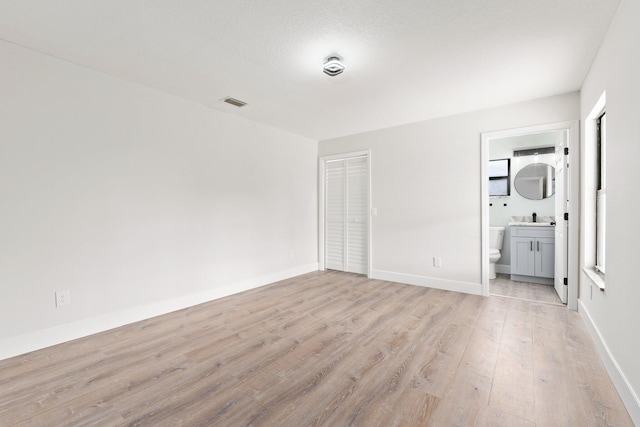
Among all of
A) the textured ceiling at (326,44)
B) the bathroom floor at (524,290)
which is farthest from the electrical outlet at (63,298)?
the bathroom floor at (524,290)

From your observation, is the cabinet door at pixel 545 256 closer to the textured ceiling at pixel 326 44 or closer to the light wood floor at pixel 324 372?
the light wood floor at pixel 324 372

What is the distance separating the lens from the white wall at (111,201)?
2.23m

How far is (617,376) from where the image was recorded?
175 cm

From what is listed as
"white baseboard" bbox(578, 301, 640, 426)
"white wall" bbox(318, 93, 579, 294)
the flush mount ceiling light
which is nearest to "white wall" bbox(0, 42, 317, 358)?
the flush mount ceiling light

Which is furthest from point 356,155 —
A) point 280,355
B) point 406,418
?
point 406,418

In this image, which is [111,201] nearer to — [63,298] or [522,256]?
[63,298]

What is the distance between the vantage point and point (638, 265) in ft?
4.85

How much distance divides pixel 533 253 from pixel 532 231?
0.32 m

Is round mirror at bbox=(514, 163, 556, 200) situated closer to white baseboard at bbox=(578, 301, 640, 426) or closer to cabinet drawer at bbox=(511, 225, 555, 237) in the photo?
cabinet drawer at bbox=(511, 225, 555, 237)

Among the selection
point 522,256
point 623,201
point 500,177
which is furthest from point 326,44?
point 500,177

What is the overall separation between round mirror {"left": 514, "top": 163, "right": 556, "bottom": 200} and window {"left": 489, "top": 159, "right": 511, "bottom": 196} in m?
0.14

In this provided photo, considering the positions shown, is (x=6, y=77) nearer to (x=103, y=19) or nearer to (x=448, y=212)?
(x=103, y=19)

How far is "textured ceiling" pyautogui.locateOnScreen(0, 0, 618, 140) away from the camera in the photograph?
1.84m

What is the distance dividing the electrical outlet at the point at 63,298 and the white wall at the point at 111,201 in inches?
1.5
